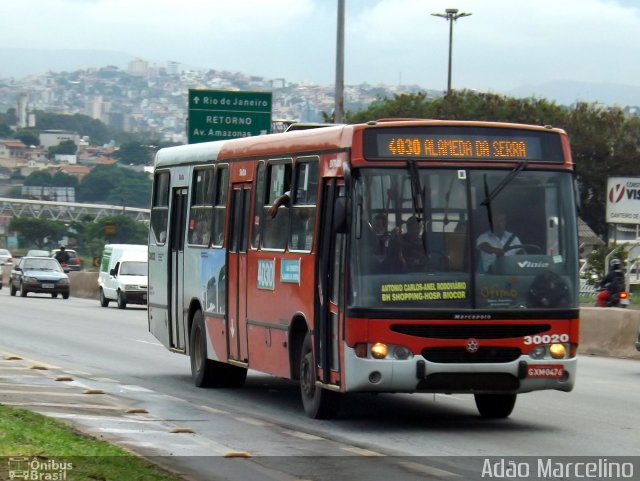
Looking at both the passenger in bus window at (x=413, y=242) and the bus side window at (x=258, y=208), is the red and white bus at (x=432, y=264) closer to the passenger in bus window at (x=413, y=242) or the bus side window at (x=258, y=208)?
the passenger in bus window at (x=413, y=242)

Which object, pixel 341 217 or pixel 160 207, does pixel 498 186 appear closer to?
pixel 341 217

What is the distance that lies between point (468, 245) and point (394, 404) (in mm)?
3332

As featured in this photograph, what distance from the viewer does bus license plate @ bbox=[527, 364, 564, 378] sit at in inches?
530

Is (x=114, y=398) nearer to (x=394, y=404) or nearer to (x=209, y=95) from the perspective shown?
(x=394, y=404)

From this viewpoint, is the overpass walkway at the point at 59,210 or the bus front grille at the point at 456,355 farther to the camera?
the overpass walkway at the point at 59,210

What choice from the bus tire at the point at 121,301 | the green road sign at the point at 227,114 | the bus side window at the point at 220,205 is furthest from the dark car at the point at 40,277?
the bus side window at the point at 220,205

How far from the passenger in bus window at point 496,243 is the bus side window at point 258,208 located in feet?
10.8

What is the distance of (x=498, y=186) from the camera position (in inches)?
536

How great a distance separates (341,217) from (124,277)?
31786mm

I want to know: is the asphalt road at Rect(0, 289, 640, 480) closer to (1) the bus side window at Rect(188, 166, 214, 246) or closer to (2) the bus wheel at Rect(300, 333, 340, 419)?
(2) the bus wheel at Rect(300, 333, 340, 419)

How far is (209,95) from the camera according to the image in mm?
37094

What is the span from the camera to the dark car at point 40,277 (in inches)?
2034

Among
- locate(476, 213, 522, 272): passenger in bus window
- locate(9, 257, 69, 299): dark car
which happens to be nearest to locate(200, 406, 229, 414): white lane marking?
locate(476, 213, 522, 272): passenger in bus window

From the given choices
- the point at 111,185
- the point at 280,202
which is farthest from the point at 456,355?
the point at 111,185
